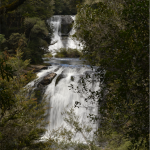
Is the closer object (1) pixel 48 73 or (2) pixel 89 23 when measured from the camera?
(2) pixel 89 23

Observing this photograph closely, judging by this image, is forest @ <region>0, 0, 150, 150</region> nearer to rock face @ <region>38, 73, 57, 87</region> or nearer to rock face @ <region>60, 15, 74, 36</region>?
rock face @ <region>38, 73, 57, 87</region>

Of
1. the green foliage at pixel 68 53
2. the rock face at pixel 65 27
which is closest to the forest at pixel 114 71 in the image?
the green foliage at pixel 68 53

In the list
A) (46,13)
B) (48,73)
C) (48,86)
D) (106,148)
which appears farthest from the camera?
(46,13)

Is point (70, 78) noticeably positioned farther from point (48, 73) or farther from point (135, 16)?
point (135, 16)

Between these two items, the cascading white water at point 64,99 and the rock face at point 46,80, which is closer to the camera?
the cascading white water at point 64,99

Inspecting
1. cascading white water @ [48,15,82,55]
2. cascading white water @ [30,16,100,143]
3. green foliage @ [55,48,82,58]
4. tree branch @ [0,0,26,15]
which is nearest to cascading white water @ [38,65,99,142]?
cascading white water @ [30,16,100,143]

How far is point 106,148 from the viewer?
1083 cm

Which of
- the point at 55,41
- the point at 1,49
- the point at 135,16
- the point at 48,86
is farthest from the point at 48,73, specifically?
the point at 55,41

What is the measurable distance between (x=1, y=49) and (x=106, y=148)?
1419cm

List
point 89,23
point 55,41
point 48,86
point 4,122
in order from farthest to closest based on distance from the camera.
Result: point 55,41, point 48,86, point 4,122, point 89,23

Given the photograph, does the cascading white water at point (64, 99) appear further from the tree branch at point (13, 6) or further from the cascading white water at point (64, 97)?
the tree branch at point (13, 6)

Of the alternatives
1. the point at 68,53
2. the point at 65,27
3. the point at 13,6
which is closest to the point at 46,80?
the point at 13,6

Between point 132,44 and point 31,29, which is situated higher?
point 31,29

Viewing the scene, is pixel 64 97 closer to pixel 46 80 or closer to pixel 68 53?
pixel 46 80
